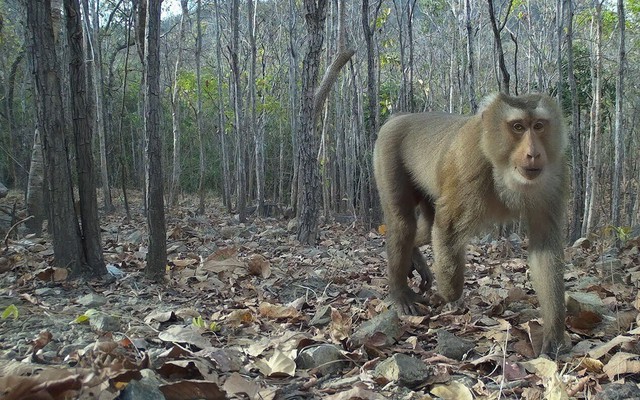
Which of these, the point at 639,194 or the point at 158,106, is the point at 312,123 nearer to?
the point at 158,106

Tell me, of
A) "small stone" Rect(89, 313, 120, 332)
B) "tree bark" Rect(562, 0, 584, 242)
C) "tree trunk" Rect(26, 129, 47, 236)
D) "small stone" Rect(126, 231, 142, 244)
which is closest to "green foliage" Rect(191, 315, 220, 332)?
"small stone" Rect(89, 313, 120, 332)

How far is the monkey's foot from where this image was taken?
188 inches

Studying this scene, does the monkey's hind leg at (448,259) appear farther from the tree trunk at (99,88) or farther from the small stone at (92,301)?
the tree trunk at (99,88)

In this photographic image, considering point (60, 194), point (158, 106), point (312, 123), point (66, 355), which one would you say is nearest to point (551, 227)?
point (66, 355)

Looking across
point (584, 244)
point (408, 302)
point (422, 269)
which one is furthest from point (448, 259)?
point (584, 244)

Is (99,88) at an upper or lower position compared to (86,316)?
upper

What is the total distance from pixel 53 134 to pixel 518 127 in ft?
12.5

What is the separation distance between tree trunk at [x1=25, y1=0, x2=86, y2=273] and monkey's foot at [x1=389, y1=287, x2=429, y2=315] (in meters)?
2.84

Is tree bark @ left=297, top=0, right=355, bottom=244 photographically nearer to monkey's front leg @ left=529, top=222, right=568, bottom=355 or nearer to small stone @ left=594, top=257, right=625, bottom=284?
small stone @ left=594, top=257, right=625, bottom=284

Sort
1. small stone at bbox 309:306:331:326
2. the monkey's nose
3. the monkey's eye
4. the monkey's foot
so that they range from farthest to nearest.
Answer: the monkey's foot
small stone at bbox 309:306:331:326
the monkey's eye
the monkey's nose

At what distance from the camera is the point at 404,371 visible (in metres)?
2.96

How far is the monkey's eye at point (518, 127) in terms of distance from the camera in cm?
378

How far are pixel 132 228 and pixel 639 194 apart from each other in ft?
Result: 42.4

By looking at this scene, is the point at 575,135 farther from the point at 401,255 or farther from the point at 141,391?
the point at 141,391
